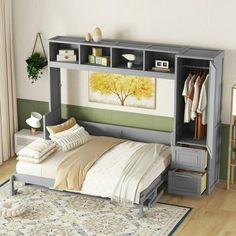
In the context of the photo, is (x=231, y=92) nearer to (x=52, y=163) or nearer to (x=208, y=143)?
(x=208, y=143)

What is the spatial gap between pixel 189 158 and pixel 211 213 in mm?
725

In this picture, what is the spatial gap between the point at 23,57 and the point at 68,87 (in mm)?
738

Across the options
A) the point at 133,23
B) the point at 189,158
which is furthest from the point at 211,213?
the point at 133,23

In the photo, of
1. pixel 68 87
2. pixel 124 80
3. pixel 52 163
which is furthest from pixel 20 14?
pixel 52 163

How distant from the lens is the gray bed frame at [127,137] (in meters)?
6.80

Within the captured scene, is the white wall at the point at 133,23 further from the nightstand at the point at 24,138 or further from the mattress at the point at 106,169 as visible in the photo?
the mattress at the point at 106,169

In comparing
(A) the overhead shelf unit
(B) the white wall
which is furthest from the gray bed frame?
(A) the overhead shelf unit

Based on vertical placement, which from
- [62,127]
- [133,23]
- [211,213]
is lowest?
[211,213]

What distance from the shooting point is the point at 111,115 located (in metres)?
7.90

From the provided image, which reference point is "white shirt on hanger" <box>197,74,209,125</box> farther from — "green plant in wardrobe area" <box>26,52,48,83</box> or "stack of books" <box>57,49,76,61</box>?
"green plant in wardrobe area" <box>26,52,48,83</box>

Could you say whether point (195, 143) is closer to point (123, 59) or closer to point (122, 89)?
point (122, 89)

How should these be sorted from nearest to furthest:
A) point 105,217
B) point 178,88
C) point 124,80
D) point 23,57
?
1. point 105,217
2. point 178,88
3. point 124,80
4. point 23,57

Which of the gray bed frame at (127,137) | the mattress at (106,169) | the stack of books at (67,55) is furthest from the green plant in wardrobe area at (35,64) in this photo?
the mattress at (106,169)

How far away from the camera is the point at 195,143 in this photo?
23.4 feet
